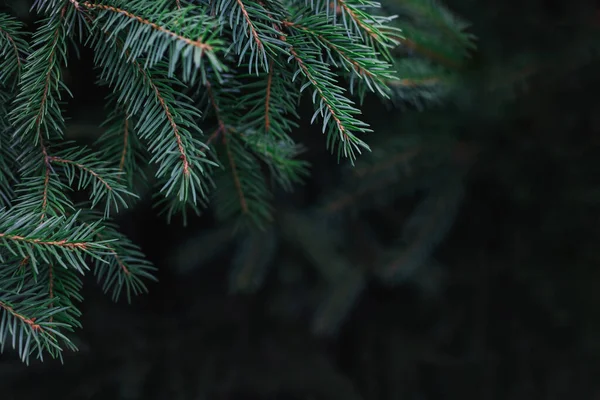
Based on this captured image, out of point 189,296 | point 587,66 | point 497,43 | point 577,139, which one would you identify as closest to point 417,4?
point 497,43

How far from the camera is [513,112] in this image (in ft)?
3.81

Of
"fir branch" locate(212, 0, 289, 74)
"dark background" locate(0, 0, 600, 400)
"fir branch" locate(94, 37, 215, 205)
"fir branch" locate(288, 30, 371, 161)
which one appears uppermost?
"fir branch" locate(212, 0, 289, 74)

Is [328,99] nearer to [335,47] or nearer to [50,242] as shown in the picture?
[335,47]

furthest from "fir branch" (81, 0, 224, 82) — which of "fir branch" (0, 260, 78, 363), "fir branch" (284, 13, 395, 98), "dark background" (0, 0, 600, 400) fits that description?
"dark background" (0, 0, 600, 400)

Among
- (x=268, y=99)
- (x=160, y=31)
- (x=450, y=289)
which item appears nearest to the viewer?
Answer: (x=160, y=31)

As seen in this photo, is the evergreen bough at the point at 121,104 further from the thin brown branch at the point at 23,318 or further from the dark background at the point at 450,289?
the dark background at the point at 450,289

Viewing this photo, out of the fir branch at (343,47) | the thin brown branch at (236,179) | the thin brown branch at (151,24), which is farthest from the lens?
the thin brown branch at (236,179)

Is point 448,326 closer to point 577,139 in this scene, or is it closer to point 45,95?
point 577,139

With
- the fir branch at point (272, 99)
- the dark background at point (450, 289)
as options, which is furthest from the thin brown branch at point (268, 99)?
the dark background at point (450, 289)

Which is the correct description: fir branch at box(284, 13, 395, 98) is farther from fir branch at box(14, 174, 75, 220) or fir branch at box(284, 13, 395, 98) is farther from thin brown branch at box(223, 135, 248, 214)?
fir branch at box(14, 174, 75, 220)

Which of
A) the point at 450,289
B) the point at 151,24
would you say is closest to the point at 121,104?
the point at 151,24

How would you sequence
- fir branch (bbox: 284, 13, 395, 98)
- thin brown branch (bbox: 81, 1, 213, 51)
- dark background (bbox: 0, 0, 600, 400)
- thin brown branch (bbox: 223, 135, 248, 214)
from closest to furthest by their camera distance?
thin brown branch (bbox: 81, 1, 213, 51) → fir branch (bbox: 284, 13, 395, 98) → thin brown branch (bbox: 223, 135, 248, 214) → dark background (bbox: 0, 0, 600, 400)

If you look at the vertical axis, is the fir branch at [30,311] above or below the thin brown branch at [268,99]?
below

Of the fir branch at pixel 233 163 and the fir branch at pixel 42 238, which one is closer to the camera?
the fir branch at pixel 42 238
